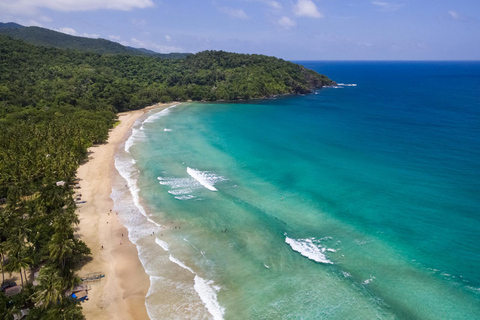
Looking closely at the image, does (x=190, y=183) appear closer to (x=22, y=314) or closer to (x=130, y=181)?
(x=130, y=181)

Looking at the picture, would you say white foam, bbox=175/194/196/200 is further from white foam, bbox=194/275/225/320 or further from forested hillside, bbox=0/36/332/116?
forested hillside, bbox=0/36/332/116

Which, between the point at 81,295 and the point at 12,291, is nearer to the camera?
the point at 12,291

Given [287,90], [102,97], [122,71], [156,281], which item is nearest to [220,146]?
[156,281]

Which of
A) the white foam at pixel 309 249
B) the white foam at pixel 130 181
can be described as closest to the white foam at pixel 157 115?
the white foam at pixel 130 181

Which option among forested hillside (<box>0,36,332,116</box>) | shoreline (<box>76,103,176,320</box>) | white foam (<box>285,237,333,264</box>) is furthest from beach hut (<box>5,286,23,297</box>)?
forested hillside (<box>0,36,332,116</box>)

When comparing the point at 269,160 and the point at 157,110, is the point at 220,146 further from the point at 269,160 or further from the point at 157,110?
the point at 157,110

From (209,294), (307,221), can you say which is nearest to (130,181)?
(209,294)
